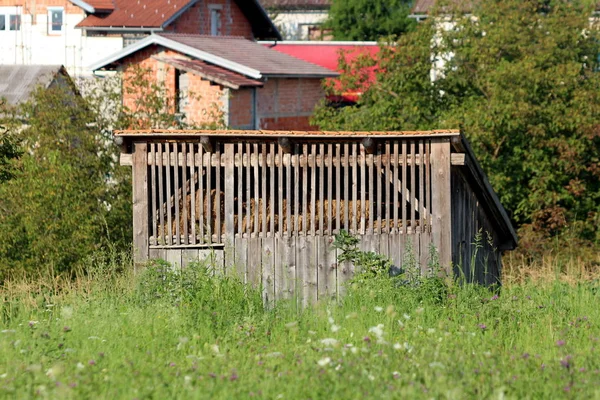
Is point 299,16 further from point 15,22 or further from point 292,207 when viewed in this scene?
point 292,207

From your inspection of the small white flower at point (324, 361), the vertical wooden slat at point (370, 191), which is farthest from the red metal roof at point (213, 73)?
the small white flower at point (324, 361)

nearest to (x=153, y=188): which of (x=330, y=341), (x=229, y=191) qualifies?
(x=229, y=191)

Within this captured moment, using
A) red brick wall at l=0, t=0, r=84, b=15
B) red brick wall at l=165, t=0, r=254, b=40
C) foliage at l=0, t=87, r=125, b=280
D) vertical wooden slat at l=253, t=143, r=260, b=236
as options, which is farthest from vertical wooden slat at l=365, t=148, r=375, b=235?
red brick wall at l=0, t=0, r=84, b=15

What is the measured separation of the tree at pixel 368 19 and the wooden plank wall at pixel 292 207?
148 ft

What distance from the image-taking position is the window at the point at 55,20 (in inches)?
1564

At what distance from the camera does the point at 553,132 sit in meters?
25.5

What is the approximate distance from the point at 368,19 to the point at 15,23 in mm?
21817

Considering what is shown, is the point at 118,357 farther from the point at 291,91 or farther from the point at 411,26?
the point at 411,26

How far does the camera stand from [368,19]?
5647cm

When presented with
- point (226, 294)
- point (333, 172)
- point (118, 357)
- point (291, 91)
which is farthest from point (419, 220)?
point (291, 91)

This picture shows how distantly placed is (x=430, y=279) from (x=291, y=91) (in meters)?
24.2

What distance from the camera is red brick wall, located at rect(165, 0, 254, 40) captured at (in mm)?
38938

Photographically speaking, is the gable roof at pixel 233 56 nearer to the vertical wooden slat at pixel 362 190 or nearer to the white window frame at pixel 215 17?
the white window frame at pixel 215 17

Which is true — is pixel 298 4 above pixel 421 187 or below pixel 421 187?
above
